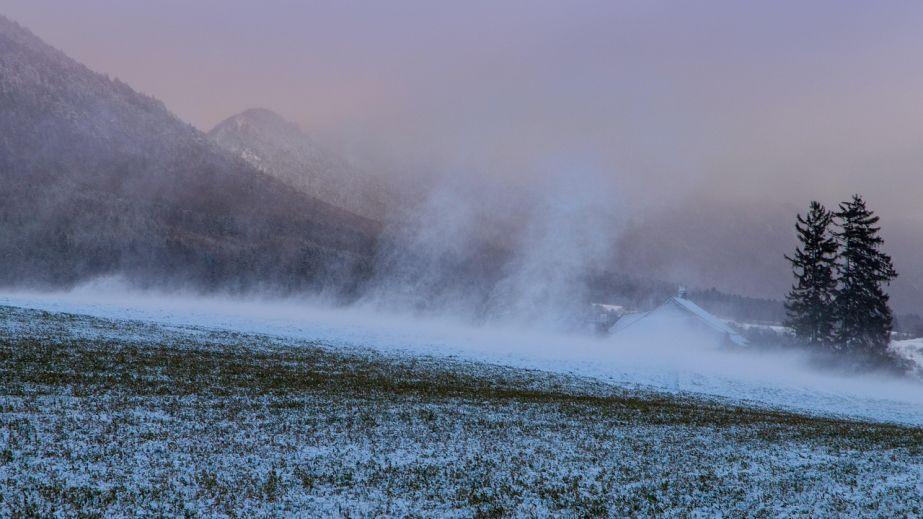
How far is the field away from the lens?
10664 mm

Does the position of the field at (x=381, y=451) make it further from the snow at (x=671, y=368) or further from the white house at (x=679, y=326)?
the white house at (x=679, y=326)

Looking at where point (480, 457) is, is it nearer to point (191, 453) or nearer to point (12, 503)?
point (191, 453)

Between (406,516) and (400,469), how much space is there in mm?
2805

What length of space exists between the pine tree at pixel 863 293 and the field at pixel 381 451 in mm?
49757

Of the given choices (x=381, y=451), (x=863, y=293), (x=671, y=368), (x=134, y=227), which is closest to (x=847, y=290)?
(x=863, y=293)

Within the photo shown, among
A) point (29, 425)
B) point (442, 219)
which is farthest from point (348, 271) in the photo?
point (29, 425)

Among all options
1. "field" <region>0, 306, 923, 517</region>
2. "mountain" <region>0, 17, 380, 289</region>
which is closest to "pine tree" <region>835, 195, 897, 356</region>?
"field" <region>0, 306, 923, 517</region>

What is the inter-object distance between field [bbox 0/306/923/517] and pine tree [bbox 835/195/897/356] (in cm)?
4976

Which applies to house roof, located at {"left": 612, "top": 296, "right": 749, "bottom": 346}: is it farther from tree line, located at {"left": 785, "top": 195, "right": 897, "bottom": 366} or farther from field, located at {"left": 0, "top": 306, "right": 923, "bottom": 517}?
field, located at {"left": 0, "top": 306, "right": 923, "bottom": 517}

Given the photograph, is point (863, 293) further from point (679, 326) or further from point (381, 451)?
point (381, 451)

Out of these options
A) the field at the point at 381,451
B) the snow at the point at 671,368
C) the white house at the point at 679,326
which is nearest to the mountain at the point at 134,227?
the snow at the point at 671,368

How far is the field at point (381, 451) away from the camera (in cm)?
1066

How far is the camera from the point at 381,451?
47.0 feet

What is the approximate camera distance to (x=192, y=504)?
9859 millimetres
